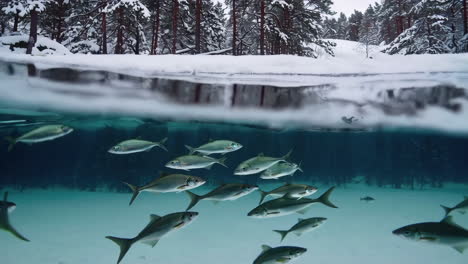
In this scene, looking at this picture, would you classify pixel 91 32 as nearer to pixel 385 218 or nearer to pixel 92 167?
pixel 92 167

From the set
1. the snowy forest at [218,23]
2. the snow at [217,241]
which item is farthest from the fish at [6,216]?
the snowy forest at [218,23]

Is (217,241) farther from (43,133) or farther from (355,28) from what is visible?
(355,28)

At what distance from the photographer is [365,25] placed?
65.4 m

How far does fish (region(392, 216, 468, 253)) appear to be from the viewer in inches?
141

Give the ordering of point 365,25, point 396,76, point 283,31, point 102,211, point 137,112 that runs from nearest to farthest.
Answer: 1. point 396,76
2. point 137,112
3. point 102,211
4. point 283,31
5. point 365,25

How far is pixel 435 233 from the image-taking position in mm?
3586

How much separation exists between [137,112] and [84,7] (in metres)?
19.9

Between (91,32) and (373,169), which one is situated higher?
(91,32)

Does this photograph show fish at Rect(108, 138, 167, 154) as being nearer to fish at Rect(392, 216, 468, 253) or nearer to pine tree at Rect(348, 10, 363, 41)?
fish at Rect(392, 216, 468, 253)

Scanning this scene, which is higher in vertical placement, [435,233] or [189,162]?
[189,162]

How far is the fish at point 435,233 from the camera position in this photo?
3570mm

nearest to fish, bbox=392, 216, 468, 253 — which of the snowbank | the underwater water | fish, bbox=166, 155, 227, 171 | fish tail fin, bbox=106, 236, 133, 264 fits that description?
the underwater water

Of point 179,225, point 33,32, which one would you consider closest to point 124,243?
point 179,225

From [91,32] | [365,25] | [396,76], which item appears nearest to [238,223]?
[396,76]
